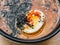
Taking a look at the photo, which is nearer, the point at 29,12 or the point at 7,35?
the point at 7,35

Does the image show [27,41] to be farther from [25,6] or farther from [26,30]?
[25,6]

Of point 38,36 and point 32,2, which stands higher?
point 32,2

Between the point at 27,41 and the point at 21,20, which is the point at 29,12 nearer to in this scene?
the point at 21,20

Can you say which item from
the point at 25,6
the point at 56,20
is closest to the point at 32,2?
the point at 25,6

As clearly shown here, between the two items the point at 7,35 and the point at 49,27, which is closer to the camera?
the point at 7,35

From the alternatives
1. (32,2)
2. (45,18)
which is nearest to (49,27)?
(45,18)

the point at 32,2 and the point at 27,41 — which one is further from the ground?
the point at 32,2
